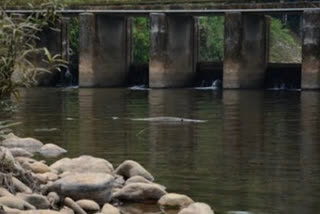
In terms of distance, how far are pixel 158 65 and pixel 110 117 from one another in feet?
69.8

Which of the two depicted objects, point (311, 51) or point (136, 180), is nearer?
point (136, 180)

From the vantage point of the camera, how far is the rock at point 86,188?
15250mm

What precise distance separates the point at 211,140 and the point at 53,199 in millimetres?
11149

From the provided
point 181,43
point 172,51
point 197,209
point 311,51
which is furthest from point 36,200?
point 181,43

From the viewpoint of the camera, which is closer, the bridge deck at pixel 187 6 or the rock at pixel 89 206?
the rock at pixel 89 206

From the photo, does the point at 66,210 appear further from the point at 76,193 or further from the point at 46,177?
the point at 46,177

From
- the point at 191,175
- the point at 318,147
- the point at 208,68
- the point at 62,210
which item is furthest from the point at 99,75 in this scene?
the point at 62,210

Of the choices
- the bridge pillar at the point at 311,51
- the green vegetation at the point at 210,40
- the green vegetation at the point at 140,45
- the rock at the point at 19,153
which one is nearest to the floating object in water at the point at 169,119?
the rock at the point at 19,153

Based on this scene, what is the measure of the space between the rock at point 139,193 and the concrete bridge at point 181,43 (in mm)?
35308

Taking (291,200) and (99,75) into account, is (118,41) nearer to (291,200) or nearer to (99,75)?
(99,75)

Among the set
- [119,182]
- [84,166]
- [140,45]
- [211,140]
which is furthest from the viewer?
[140,45]

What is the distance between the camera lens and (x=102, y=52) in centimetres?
5738

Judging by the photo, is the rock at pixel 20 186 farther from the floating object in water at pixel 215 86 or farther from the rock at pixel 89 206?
the floating object in water at pixel 215 86

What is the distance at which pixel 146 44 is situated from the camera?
81.3 meters
